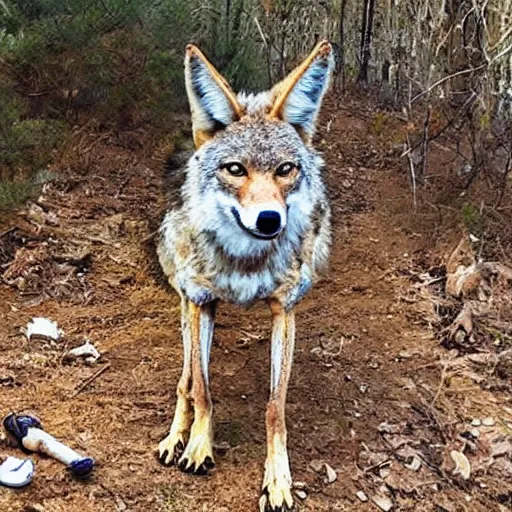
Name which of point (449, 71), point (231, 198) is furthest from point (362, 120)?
point (231, 198)

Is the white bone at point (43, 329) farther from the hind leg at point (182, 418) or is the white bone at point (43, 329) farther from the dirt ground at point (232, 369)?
the hind leg at point (182, 418)

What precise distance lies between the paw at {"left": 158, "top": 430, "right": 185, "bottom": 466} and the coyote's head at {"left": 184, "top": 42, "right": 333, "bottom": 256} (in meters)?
0.96

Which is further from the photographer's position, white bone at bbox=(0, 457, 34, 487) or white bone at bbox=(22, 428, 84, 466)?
white bone at bbox=(22, 428, 84, 466)

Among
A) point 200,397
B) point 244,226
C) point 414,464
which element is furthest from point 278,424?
point 244,226

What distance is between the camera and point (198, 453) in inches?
144

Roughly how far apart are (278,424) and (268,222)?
1053mm

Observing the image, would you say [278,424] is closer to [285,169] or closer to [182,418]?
[182,418]

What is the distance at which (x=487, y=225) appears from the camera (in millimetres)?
6066

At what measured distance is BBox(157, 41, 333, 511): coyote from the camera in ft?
A: 11.3

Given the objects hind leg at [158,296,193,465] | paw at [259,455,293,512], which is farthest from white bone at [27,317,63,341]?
paw at [259,455,293,512]

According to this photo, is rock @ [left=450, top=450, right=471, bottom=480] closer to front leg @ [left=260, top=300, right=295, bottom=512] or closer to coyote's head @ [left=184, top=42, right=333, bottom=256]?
front leg @ [left=260, top=300, right=295, bottom=512]

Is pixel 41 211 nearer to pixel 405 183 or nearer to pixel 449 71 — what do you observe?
pixel 405 183

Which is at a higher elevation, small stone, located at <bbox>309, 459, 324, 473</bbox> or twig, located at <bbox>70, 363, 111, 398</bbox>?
twig, located at <bbox>70, 363, 111, 398</bbox>

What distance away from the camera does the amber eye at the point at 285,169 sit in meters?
3.42
